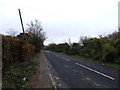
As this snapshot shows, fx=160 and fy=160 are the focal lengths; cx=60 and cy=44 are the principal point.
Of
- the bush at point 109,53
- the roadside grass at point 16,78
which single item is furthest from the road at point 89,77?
the bush at point 109,53

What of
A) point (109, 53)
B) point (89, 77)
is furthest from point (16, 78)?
point (109, 53)

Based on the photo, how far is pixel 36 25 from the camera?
165 feet

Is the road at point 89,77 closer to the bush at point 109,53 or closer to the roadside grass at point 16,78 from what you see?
the roadside grass at point 16,78

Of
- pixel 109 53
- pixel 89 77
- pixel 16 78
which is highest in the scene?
pixel 109 53

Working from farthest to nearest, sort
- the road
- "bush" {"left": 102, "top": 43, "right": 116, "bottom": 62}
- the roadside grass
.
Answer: "bush" {"left": 102, "top": 43, "right": 116, "bottom": 62} < the road < the roadside grass

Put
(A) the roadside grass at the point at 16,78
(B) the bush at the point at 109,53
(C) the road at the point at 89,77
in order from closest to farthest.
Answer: (A) the roadside grass at the point at 16,78, (C) the road at the point at 89,77, (B) the bush at the point at 109,53

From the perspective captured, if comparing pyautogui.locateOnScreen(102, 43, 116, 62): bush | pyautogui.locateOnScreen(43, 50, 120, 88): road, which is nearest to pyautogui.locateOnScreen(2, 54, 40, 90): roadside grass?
pyautogui.locateOnScreen(43, 50, 120, 88): road

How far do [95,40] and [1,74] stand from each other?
763 inches

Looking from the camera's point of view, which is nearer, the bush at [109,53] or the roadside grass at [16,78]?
the roadside grass at [16,78]

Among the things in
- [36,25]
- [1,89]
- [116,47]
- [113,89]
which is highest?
[36,25]

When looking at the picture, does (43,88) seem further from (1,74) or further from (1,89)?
(1,74)

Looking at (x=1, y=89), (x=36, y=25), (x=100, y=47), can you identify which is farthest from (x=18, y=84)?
(x=36, y=25)

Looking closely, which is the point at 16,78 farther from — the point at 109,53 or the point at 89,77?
the point at 109,53

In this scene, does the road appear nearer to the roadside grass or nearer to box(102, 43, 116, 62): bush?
the roadside grass
